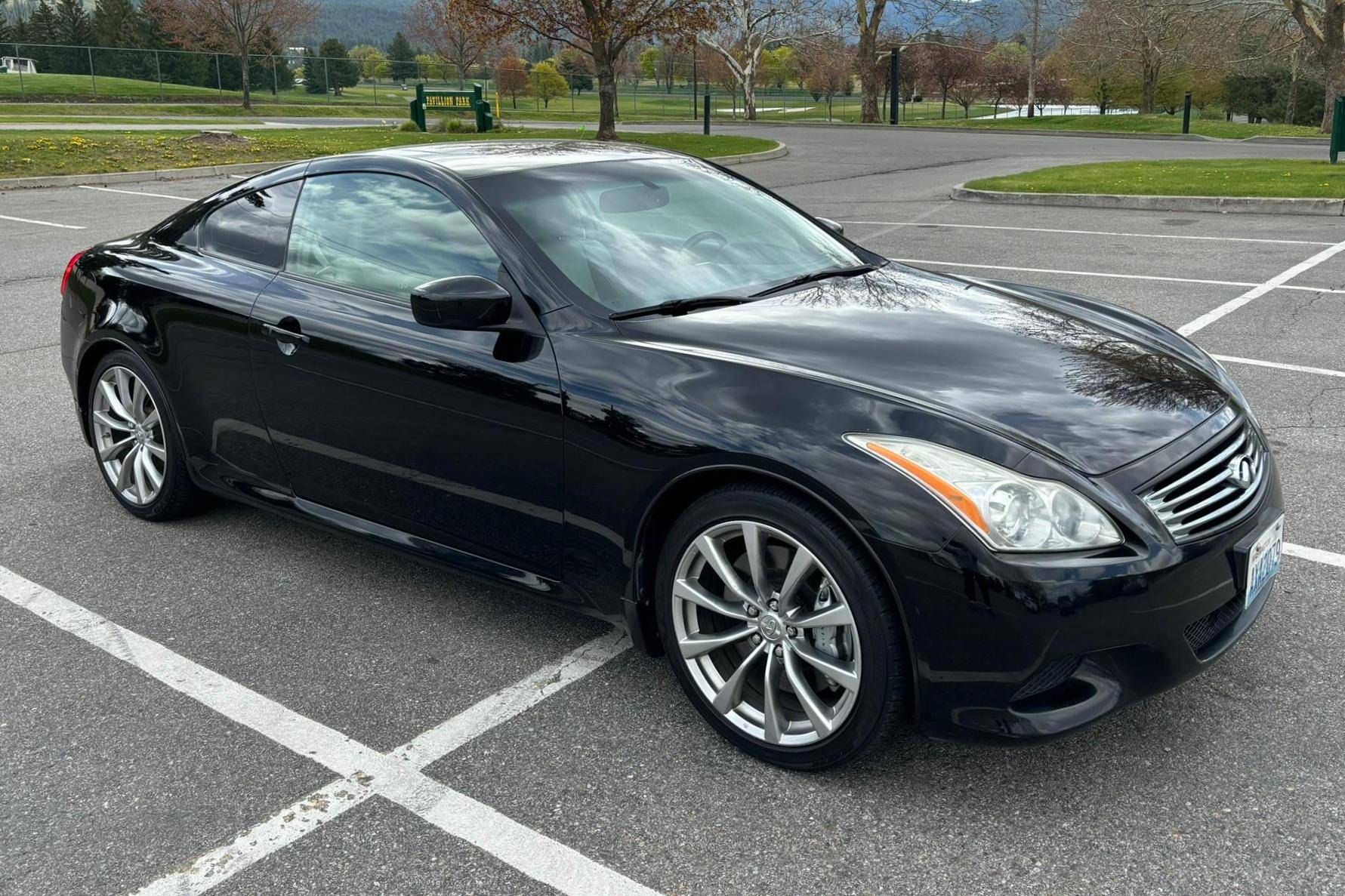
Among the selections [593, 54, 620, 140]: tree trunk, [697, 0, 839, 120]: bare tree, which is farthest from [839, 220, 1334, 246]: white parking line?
[697, 0, 839, 120]: bare tree

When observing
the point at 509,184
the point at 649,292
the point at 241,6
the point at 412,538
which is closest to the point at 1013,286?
the point at 649,292

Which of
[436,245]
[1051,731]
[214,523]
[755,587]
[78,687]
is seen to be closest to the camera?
[1051,731]

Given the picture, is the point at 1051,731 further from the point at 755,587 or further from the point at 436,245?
the point at 436,245

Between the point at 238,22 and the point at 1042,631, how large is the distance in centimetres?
4531

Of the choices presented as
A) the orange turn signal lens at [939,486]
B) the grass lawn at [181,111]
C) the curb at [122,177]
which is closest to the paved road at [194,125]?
the grass lawn at [181,111]

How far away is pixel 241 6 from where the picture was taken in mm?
43094

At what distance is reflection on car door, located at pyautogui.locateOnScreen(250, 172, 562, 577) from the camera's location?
336 cm

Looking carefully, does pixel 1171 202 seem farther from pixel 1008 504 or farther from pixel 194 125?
pixel 194 125

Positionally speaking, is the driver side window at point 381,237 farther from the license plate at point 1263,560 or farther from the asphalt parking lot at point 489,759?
the license plate at point 1263,560

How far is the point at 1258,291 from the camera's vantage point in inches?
347

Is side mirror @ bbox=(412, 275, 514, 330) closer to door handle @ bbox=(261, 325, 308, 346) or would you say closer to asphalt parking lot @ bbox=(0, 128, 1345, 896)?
door handle @ bbox=(261, 325, 308, 346)

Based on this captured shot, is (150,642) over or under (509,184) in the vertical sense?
under

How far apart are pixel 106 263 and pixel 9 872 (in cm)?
295

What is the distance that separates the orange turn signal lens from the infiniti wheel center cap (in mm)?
514
